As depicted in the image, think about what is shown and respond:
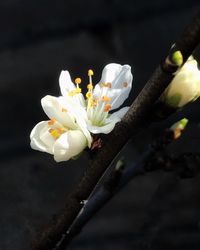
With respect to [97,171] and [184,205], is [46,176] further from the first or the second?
[97,171]

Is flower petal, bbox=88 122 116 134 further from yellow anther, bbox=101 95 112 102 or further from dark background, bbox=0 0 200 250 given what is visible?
dark background, bbox=0 0 200 250

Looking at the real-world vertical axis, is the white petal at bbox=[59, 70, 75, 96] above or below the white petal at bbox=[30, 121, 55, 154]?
above

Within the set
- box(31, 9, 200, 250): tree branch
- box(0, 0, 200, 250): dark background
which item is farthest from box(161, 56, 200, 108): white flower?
box(0, 0, 200, 250): dark background

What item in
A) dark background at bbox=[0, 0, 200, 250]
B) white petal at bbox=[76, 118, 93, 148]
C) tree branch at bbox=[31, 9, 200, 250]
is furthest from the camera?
dark background at bbox=[0, 0, 200, 250]

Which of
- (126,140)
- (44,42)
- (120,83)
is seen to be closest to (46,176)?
(44,42)

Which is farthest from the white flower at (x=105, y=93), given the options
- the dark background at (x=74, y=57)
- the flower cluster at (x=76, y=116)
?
the dark background at (x=74, y=57)

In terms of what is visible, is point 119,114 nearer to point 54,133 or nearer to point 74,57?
point 54,133
